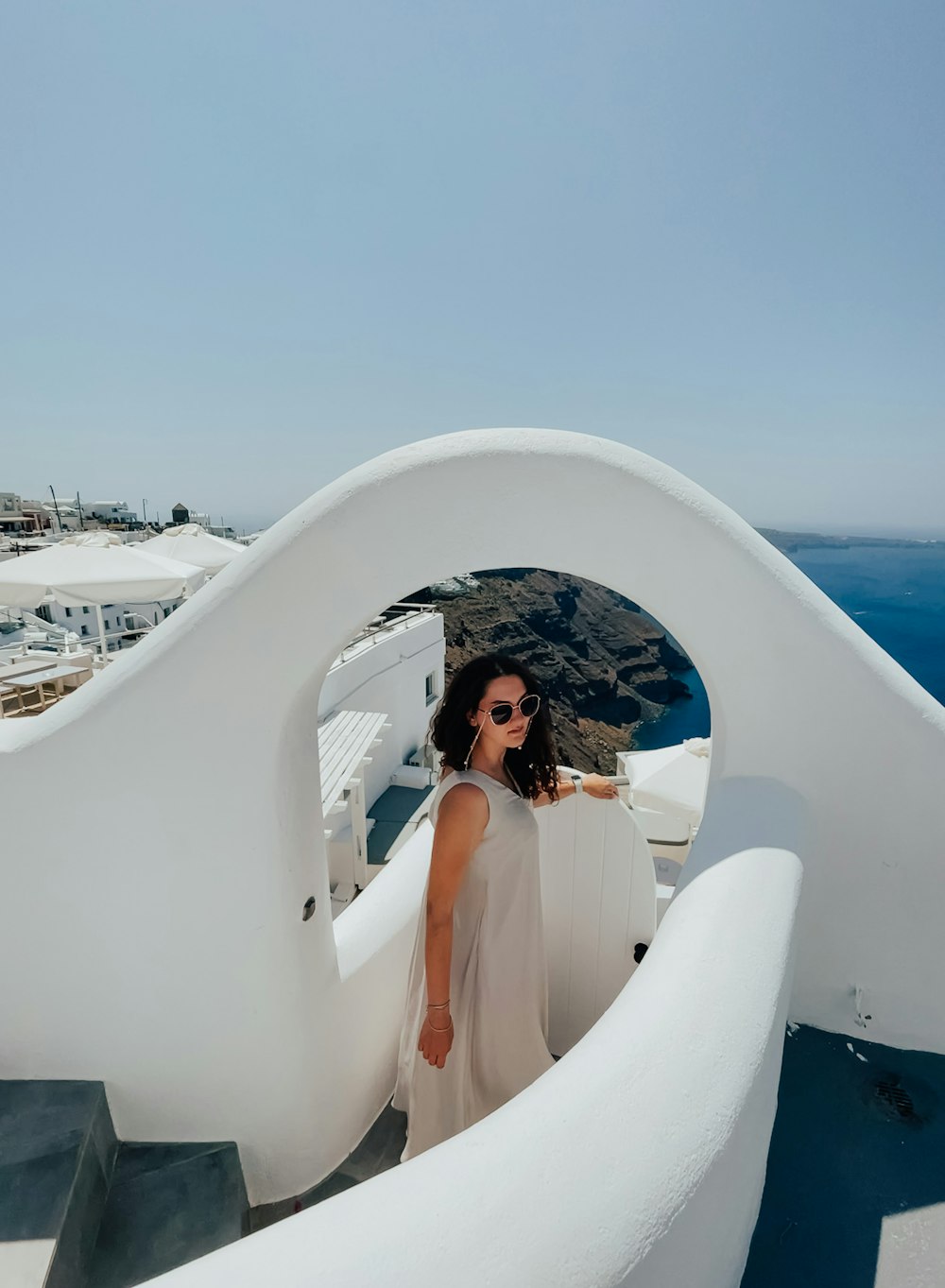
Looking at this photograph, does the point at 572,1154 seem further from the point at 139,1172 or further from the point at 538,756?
the point at 139,1172

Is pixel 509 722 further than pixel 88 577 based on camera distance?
No

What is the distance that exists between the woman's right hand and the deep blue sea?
14269 mm

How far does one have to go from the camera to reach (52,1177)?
7.08 ft

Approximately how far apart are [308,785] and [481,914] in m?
0.83

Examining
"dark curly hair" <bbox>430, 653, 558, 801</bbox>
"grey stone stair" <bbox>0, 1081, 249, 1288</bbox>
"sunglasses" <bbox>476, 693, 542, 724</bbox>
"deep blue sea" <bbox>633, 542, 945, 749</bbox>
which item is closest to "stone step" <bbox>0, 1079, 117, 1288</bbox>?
"grey stone stair" <bbox>0, 1081, 249, 1288</bbox>

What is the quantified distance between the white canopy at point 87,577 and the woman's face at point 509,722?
8.97 meters

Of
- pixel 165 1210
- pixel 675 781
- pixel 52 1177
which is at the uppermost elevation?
pixel 52 1177

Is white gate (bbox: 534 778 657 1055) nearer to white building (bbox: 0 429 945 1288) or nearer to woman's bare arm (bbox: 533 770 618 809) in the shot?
woman's bare arm (bbox: 533 770 618 809)

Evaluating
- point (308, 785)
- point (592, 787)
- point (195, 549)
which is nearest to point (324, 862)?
point (308, 785)

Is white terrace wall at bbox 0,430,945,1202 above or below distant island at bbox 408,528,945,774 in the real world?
above

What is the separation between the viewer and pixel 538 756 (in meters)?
2.45

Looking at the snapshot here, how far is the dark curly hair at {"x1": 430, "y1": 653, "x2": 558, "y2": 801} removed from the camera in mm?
2234

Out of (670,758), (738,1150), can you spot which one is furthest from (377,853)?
(738,1150)

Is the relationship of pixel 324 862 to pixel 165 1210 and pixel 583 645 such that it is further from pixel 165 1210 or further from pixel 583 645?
pixel 583 645
